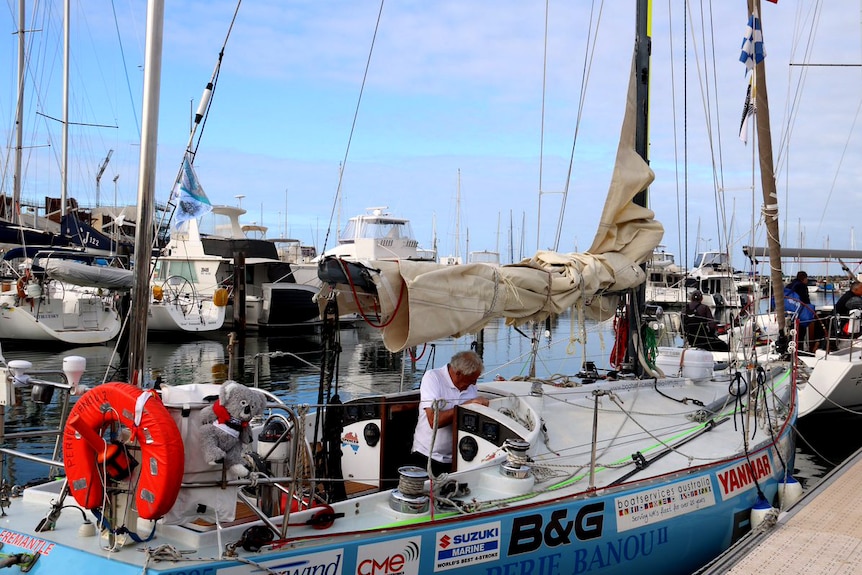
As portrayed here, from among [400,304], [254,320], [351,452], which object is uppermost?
[400,304]

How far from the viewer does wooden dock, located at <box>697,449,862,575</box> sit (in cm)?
571

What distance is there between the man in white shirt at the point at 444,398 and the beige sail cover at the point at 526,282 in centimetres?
46

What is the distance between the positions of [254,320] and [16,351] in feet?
38.0

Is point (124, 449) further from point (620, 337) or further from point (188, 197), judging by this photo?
point (620, 337)

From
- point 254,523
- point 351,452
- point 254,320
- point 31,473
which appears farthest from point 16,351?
point 254,523

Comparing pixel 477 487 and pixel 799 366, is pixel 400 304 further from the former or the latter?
pixel 799 366

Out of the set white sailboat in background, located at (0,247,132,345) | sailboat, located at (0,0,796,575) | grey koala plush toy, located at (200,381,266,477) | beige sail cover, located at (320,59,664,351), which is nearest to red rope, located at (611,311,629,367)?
sailboat, located at (0,0,796,575)

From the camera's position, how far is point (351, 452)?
6.16 metres

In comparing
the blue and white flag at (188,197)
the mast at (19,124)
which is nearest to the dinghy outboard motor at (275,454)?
the blue and white flag at (188,197)

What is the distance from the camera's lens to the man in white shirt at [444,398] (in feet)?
19.0

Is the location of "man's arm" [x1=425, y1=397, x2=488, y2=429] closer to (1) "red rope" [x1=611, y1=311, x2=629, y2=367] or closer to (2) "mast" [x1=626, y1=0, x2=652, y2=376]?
(2) "mast" [x1=626, y1=0, x2=652, y2=376]

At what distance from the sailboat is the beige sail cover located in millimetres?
19

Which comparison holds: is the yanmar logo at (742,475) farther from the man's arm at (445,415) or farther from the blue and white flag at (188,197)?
the blue and white flag at (188,197)

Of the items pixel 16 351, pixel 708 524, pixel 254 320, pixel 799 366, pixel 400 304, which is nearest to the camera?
pixel 400 304
